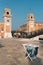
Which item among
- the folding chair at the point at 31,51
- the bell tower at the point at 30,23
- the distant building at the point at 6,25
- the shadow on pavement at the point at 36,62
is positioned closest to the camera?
the shadow on pavement at the point at 36,62

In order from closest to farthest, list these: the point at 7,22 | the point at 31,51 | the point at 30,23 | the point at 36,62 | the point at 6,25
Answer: the point at 36,62, the point at 31,51, the point at 6,25, the point at 7,22, the point at 30,23

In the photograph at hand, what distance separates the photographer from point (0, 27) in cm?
2578

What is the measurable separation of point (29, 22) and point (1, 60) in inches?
643

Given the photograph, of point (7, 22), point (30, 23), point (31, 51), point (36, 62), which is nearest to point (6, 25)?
point (7, 22)

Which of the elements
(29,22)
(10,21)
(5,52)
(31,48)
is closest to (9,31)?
(10,21)

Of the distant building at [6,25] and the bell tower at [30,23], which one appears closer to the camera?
the distant building at [6,25]

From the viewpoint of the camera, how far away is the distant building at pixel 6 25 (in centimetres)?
2432

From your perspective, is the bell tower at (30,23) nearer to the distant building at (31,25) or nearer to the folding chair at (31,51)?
the distant building at (31,25)

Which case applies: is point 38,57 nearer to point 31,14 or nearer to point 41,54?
point 41,54

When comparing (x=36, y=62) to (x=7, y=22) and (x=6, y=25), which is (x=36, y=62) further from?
(x=7, y=22)

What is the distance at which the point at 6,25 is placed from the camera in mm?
24906

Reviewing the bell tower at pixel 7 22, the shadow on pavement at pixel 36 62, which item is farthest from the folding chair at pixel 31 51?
the bell tower at pixel 7 22

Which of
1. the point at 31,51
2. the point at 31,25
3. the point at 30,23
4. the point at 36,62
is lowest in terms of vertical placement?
the point at 36,62

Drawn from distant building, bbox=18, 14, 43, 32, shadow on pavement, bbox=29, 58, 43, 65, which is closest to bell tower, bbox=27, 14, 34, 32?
distant building, bbox=18, 14, 43, 32
